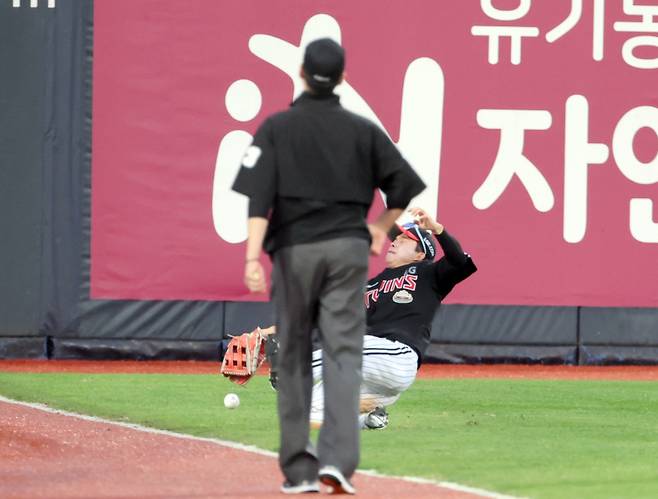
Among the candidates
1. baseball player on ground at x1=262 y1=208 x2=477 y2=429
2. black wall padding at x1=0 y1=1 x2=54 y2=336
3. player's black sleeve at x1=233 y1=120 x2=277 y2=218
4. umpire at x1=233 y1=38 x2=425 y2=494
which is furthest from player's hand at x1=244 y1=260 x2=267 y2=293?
black wall padding at x1=0 y1=1 x2=54 y2=336

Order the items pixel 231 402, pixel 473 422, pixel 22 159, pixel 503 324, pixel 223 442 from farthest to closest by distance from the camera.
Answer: pixel 503 324 < pixel 22 159 < pixel 231 402 < pixel 473 422 < pixel 223 442

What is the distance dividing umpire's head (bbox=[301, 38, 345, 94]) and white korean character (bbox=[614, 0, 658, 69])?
9.59 metres

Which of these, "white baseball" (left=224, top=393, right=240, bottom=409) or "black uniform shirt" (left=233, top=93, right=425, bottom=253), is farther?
"white baseball" (left=224, top=393, right=240, bottom=409)

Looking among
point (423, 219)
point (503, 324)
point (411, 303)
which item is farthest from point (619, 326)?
point (423, 219)

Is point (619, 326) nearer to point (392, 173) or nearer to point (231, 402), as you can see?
point (231, 402)

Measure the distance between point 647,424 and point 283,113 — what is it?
4589 mm

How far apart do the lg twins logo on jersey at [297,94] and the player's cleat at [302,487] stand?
8.61 m

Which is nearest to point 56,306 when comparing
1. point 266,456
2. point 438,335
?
point 438,335

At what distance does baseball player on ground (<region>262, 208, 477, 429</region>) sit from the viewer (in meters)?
→ 8.76

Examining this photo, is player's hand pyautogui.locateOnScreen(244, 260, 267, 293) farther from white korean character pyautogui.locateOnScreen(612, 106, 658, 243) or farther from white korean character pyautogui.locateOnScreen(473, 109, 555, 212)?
white korean character pyautogui.locateOnScreen(612, 106, 658, 243)

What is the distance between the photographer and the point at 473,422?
384 inches

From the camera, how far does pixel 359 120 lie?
6.28 meters

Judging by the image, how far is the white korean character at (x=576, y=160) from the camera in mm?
15266

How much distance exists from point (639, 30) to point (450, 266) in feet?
23.9
